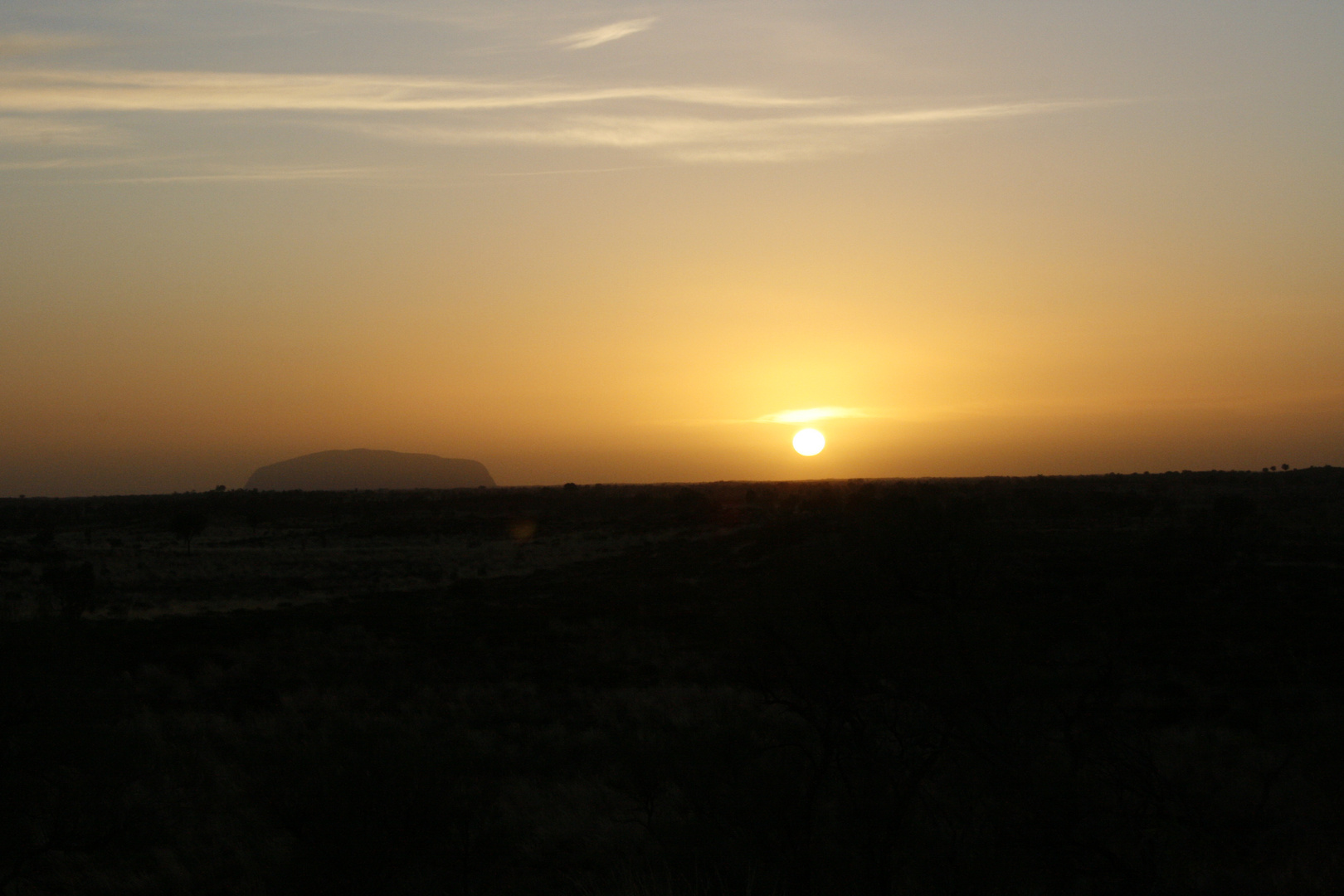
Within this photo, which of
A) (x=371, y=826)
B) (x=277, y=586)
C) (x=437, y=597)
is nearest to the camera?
(x=371, y=826)

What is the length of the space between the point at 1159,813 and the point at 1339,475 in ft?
391

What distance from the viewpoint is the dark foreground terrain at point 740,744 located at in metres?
8.36

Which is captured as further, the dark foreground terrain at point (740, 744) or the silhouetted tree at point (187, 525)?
the silhouetted tree at point (187, 525)

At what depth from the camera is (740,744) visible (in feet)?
33.2

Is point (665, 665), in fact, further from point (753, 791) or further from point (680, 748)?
point (753, 791)

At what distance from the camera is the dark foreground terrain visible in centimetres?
836

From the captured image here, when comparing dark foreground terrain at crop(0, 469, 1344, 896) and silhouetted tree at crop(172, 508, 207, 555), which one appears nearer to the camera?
dark foreground terrain at crop(0, 469, 1344, 896)

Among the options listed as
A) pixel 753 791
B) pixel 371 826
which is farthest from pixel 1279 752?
pixel 371 826

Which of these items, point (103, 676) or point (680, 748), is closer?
point (103, 676)

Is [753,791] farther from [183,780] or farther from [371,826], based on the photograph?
[183,780]

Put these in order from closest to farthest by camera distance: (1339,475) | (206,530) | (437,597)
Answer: (437,597) < (206,530) < (1339,475)

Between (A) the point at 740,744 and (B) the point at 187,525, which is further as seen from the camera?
(B) the point at 187,525

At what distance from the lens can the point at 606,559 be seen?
55094 mm

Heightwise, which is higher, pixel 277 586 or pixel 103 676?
pixel 103 676
